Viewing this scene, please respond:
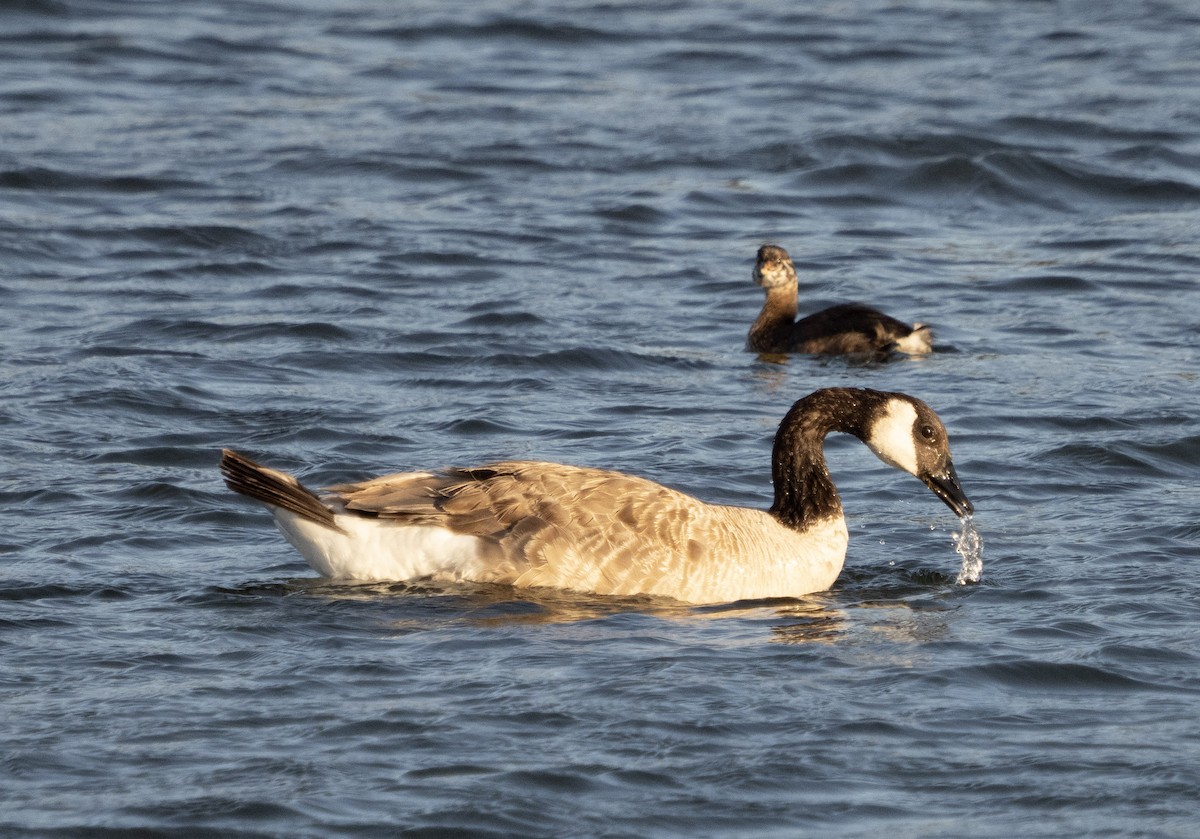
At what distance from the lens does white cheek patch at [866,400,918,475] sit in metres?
9.37

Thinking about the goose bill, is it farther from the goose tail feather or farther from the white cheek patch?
the goose tail feather

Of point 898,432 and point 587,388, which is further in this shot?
point 587,388

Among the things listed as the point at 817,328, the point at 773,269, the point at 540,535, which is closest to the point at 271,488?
the point at 540,535

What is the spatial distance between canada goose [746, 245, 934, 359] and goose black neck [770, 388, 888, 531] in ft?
15.7

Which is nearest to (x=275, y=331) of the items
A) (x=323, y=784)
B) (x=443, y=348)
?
(x=443, y=348)

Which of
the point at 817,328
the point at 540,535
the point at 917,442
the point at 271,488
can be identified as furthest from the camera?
the point at 817,328

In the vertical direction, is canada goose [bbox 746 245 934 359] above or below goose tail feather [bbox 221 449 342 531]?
below

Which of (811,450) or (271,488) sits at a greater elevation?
(271,488)

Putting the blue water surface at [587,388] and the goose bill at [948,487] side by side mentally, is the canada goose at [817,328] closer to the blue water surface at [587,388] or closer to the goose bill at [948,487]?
the blue water surface at [587,388]

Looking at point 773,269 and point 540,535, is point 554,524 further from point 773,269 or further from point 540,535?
point 773,269

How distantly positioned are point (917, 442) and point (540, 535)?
198cm

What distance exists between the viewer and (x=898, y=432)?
938cm

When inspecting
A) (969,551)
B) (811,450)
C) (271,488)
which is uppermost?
(271,488)

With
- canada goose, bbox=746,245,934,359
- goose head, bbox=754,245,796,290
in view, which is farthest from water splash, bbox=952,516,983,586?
goose head, bbox=754,245,796,290
